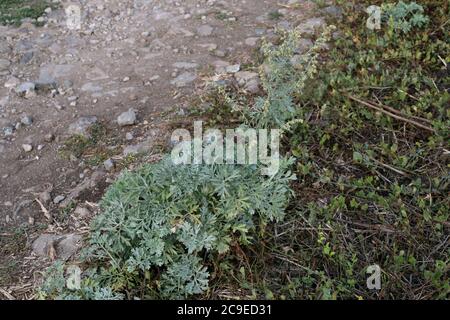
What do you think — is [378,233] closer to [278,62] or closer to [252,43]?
[278,62]

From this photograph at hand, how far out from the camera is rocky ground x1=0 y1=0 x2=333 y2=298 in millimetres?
3527

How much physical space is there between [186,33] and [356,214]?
2617 millimetres

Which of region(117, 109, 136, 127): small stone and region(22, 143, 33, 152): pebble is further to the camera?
region(117, 109, 136, 127): small stone

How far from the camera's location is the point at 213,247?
2943 millimetres

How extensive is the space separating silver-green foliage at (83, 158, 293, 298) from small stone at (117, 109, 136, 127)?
112 cm

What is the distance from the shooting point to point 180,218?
9.74 feet

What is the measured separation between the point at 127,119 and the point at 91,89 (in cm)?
63

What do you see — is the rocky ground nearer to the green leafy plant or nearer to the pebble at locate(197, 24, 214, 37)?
the pebble at locate(197, 24, 214, 37)

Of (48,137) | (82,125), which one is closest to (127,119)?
(82,125)

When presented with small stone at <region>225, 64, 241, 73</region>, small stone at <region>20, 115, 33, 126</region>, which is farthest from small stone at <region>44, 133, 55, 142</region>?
small stone at <region>225, 64, 241, 73</region>

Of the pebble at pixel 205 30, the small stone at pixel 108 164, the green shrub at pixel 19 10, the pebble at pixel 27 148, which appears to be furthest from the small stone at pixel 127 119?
the green shrub at pixel 19 10

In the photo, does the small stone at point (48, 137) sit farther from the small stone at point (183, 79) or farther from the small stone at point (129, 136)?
the small stone at point (183, 79)

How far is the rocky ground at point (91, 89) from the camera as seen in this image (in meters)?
3.53

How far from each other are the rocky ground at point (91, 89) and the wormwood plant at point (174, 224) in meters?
0.42
